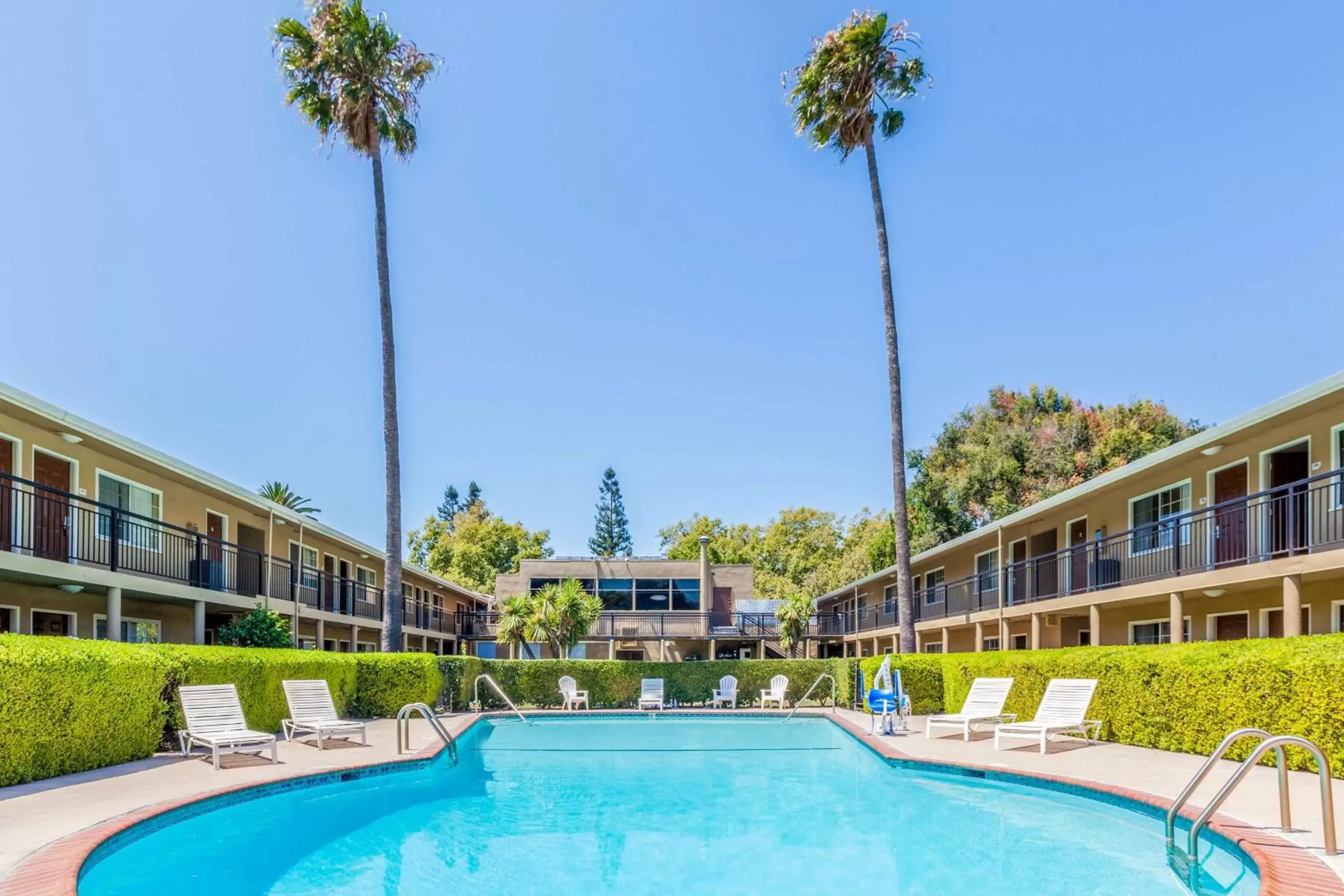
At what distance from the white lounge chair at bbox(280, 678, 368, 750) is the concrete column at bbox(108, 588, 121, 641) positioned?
8.53 ft

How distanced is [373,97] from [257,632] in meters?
11.5

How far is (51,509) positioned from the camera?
14.2m

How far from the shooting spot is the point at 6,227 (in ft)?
76.1

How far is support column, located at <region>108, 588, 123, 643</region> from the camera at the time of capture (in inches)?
560

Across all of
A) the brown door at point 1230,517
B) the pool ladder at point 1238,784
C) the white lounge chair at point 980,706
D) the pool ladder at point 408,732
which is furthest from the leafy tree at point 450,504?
the pool ladder at point 1238,784

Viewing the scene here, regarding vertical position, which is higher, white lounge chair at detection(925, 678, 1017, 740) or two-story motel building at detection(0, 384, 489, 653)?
two-story motel building at detection(0, 384, 489, 653)

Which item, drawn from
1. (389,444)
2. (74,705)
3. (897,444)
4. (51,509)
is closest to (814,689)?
(897,444)

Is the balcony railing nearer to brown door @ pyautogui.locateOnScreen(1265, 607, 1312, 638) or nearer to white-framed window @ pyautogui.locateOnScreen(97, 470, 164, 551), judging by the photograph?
white-framed window @ pyautogui.locateOnScreen(97, 470, 164, 551)

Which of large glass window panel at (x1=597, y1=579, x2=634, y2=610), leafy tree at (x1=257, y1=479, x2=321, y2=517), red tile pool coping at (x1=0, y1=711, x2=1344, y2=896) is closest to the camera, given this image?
red tile pool coping at (x1=0, y1=711, x2=1344, y2=896)

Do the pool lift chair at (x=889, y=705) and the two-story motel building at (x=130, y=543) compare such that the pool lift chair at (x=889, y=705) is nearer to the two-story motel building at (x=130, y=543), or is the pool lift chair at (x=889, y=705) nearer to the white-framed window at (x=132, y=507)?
the two-story motel building at (x=130, y=543)

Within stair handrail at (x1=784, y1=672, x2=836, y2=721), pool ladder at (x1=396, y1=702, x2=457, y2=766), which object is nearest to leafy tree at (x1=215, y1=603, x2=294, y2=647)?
pool ladder at (x1=396, y1=702, x2=457, y2=766)

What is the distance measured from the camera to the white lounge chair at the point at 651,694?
2305cm

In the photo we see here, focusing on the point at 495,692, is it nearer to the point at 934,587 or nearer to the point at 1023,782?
the point at 934,587

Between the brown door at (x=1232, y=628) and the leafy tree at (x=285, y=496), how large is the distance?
4038 cm
